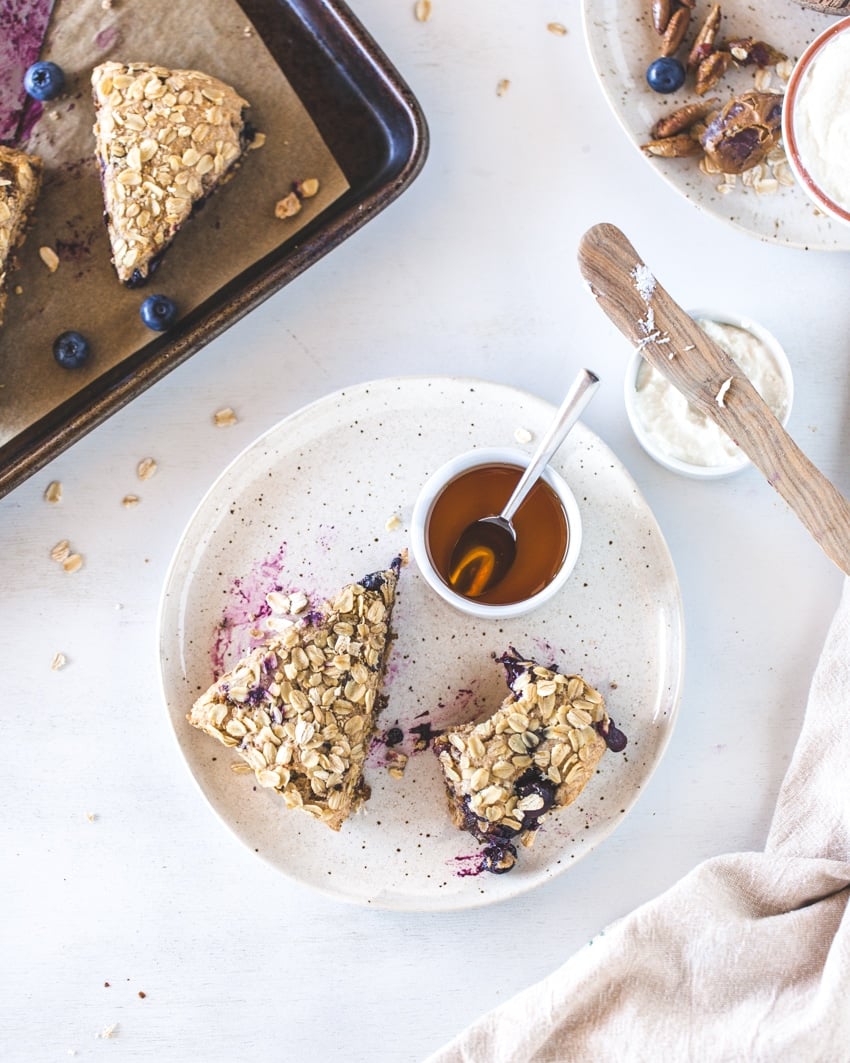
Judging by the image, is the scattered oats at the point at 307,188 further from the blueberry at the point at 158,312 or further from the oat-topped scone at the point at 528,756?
the oat-topped scone at the point at 528,756

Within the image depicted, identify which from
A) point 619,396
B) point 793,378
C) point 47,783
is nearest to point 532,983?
point 47,783

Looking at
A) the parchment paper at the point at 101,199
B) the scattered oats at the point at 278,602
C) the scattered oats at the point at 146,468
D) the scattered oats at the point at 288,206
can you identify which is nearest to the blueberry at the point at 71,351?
the parchment paper at the point at 101,199

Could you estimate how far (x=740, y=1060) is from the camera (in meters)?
2.19

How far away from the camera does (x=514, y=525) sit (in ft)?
7.76

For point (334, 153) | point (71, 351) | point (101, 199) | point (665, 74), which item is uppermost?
point (665, 74)

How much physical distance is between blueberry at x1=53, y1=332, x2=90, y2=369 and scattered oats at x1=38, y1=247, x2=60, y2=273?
184 millimetres

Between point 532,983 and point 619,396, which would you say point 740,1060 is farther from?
point 619,396

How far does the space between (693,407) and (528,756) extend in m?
0.92

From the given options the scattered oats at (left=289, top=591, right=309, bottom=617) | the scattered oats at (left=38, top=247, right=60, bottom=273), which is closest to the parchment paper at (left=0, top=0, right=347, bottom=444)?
the scattered oats at (left=38, top=247, right=60, bottom=273)

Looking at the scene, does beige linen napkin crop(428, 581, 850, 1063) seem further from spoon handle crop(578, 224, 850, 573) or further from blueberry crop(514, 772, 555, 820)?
spoon handle crop(578, 224, 850, 573)

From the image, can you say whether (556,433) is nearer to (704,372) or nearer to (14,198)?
(704,372)

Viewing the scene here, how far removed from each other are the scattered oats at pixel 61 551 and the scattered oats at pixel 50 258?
0.67 meters

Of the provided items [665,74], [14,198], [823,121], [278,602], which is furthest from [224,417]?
[823,121]

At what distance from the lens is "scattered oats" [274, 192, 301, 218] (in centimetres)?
246
